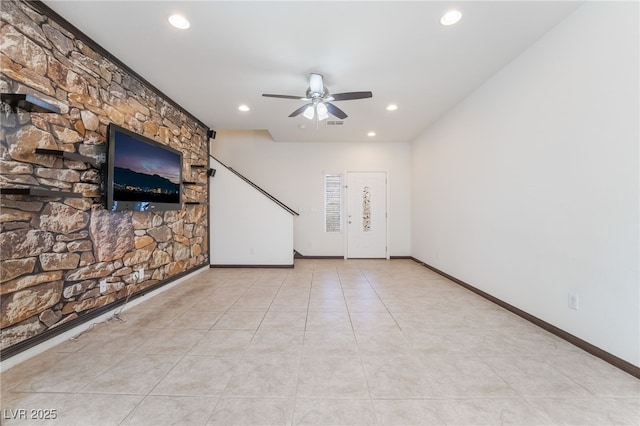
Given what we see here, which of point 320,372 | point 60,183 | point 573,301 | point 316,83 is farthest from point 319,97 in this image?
point 573,301

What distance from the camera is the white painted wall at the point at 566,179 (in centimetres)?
186

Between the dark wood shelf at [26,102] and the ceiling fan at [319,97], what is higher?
the ceiling fan at [319,97]

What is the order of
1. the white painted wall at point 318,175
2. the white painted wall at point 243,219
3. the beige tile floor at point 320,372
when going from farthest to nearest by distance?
1. the white painted wall at point 318,175
2. the white painted wall at point 243,219
3. the beige tile floor at point 320,372

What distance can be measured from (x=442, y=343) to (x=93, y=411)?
2.54m

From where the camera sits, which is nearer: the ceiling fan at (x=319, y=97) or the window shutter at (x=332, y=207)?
the ceiling fan at (x=319, y=97)

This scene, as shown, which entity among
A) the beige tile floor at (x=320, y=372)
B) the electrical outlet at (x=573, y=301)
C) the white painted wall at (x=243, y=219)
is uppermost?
the white painted wall at (x=243, y=219)

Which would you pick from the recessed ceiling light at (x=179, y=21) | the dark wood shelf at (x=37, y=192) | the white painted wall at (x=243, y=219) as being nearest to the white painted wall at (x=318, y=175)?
the white painted wall at (x=243, y=219)

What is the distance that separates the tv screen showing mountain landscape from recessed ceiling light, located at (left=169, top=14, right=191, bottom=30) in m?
1.29

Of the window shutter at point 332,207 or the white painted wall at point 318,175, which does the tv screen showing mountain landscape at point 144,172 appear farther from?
the window shutter at point 332,207

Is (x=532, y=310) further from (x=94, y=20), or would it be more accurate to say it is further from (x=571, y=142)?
(x=94, y=20)

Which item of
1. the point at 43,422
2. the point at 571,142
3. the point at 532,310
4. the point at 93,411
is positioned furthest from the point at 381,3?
the point at 43,422

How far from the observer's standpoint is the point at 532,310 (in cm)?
262

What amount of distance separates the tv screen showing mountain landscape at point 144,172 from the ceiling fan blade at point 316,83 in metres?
2.20

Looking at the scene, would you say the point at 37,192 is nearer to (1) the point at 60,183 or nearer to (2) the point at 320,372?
(1) the point at 60,183
